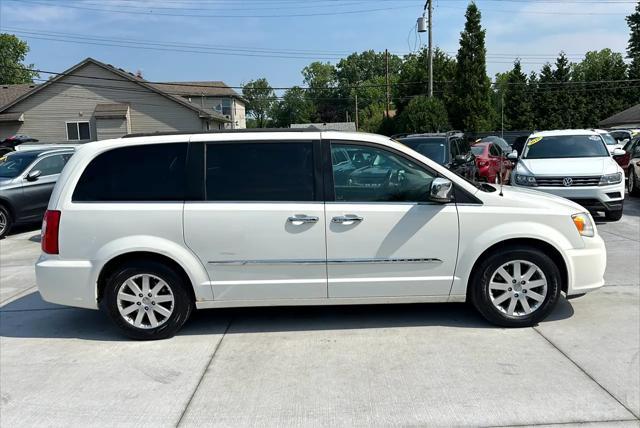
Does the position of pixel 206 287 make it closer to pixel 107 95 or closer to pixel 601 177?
pixel 601 177

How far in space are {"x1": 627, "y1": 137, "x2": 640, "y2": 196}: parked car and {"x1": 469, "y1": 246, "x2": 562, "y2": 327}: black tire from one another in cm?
1046

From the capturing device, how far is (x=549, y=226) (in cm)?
475

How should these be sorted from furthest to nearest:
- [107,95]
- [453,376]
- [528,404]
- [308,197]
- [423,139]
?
[107,95] < [423,139] < [308,197] < [453,376] < [528,404]

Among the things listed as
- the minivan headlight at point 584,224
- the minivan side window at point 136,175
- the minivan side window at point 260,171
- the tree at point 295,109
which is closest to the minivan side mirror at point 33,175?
the minivan side window at point 136,175

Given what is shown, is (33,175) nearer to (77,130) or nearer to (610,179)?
(610,179)

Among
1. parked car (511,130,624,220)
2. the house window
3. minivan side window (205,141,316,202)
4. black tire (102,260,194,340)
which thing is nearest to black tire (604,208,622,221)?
parked car (511,130,624,220)

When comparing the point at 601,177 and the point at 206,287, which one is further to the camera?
the point at 601,177

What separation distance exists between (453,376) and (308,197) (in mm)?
1887

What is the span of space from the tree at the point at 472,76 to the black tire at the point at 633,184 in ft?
82.5

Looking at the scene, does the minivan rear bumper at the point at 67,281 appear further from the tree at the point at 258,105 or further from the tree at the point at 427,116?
the tree at the point at 258,105

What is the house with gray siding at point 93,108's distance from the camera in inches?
1436

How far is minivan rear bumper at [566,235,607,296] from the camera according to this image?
4773 mm

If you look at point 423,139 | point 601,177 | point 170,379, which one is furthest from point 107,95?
point 170,379

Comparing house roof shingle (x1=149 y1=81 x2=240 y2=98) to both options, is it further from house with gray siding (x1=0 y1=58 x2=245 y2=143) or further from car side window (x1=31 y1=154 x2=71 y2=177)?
car side window (x1=31 y1=154 x2=71 y2=177)
